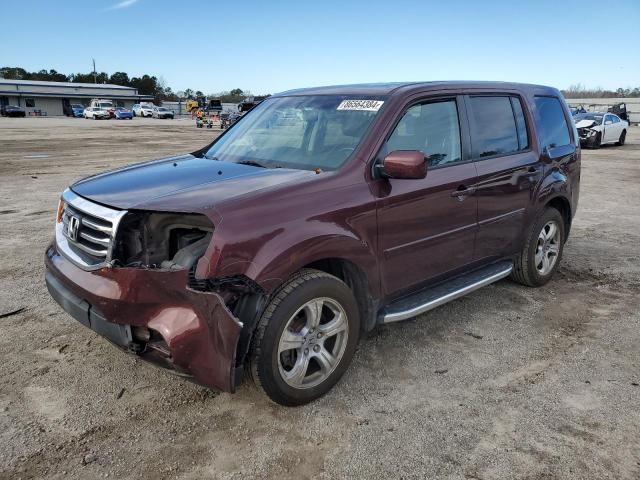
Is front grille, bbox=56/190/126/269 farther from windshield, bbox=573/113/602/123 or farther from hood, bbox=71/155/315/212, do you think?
windshield, bbox=573/113/602/123

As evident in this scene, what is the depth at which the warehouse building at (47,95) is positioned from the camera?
7569cm

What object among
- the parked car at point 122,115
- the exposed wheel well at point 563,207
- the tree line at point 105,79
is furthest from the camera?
the tree line at point 105,79

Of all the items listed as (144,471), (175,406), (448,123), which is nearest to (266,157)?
(448,123)

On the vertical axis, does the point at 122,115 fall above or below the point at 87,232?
above

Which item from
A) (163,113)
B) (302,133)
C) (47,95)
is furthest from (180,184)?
(47,95)

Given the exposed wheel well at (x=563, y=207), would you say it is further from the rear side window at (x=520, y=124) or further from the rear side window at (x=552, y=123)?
the rear side window at (x=520, y=124)

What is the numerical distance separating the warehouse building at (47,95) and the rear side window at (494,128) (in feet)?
259

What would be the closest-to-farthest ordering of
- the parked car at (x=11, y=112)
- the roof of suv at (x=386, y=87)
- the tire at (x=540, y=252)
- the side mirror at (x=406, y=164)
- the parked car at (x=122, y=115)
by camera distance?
the side mirror at (x=406, y=164)
the roof of suv at (x=386, y=87)
the tire at (x=540, y=252)
the parked car at (x=122, y=115)
the parked car at (x=11, y=112)

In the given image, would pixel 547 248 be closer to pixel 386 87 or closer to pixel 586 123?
pixel 386 87

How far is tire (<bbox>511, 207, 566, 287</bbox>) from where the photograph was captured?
4.96 meters

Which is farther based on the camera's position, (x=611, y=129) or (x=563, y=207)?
(x=611, y=129)

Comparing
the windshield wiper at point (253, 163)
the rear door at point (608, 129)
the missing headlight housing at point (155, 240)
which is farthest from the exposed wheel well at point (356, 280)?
the rear door at point (608, 129)

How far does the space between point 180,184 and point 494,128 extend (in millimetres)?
2706

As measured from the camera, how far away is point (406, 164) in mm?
3217
